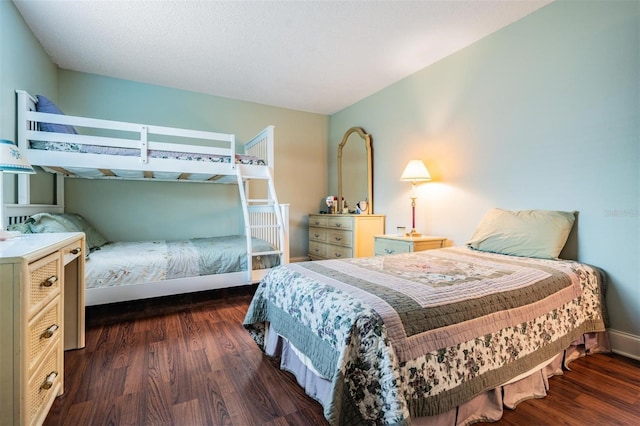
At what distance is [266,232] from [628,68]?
10.2 feet

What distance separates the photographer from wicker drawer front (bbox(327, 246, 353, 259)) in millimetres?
3441

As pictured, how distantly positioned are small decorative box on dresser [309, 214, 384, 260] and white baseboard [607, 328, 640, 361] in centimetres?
210

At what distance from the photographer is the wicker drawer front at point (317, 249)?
3887 millimetres

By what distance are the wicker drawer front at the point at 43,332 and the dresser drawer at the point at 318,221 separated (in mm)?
2840

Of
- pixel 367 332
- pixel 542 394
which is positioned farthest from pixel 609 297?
pixel 367 332

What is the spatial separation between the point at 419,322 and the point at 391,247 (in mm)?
1794

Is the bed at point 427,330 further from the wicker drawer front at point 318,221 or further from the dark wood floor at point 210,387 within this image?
the wicker drawer front at point 318,221

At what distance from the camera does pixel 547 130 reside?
6.97 feet

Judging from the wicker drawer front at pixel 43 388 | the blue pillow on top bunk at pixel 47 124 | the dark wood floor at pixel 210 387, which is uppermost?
the blue pillow on top bunk at pixel 47 124

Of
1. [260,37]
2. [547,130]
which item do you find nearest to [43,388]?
[260,37]

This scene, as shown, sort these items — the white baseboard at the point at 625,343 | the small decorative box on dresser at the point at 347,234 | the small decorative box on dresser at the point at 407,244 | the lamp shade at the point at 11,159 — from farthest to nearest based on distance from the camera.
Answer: the small decorative box on dresser at the point at 347,234
the small decorative box on dresser at the point at 407,244
the white baseboard at the point at 625,343
the lamp shade at the point at 11,159

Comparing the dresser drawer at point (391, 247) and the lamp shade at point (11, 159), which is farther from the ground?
the lamp shade at point (11, 159)

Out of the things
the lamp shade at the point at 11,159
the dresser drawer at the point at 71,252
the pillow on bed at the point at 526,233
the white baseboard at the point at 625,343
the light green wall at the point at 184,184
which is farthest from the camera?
the light green wall at the point at 184,184

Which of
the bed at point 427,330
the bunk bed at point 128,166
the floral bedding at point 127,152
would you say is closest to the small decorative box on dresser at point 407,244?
the bed at point 427,330
